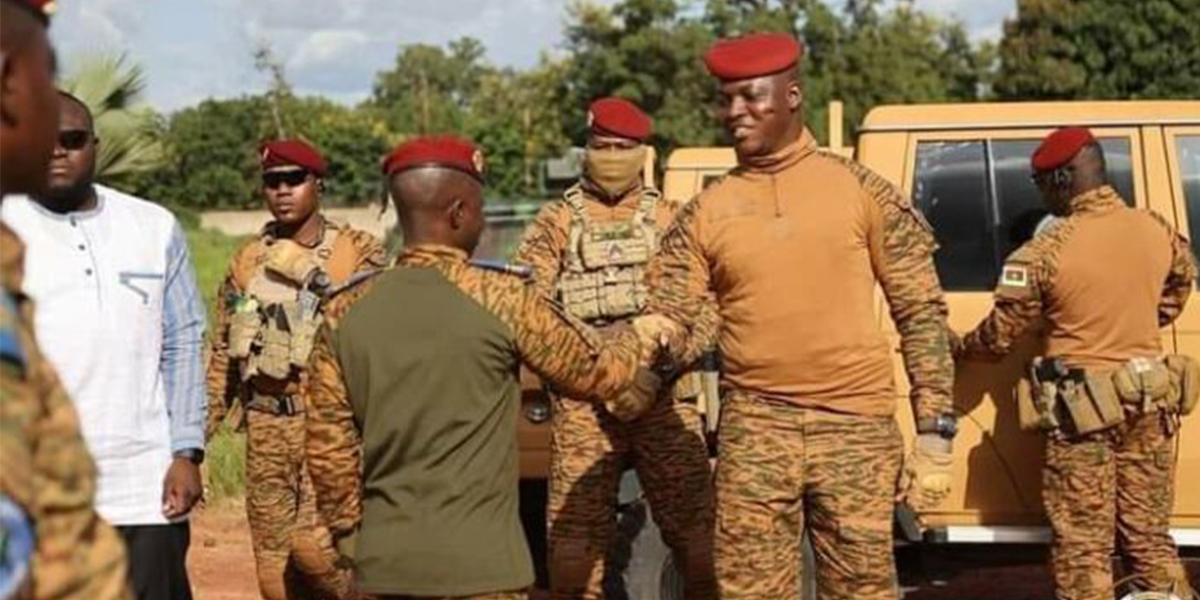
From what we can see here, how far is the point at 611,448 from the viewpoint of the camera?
588cm

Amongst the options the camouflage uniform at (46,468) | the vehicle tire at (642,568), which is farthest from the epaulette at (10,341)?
the vehicle tire at (642,568)

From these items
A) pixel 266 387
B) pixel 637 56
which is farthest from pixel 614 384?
pixel 637 56

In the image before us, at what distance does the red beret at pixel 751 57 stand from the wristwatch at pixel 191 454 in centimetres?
166

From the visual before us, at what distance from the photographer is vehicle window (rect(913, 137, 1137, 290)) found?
6109mm

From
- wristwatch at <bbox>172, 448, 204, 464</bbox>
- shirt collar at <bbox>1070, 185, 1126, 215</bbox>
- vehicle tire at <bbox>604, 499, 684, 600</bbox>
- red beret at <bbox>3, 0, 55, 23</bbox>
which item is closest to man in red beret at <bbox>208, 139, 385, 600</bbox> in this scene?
vehicle tire at <bbox>604, 499, 684, 600</bbox>

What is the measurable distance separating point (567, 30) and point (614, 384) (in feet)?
132

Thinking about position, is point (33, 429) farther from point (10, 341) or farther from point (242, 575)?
point (242, 575)

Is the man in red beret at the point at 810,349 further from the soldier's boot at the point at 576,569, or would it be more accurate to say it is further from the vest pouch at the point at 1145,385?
the vest pouch at the point at 1145,385

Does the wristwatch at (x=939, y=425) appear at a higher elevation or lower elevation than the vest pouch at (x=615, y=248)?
lower

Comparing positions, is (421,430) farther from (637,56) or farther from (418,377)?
(637,56)

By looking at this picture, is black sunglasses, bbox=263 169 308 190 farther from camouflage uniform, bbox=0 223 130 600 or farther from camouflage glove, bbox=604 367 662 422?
camouflage uniform, bbox=0 223 130 600

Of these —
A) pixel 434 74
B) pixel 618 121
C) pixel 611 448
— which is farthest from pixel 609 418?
pixel 434 74

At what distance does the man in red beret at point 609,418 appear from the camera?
5.83 metres

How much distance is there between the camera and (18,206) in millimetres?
4137
